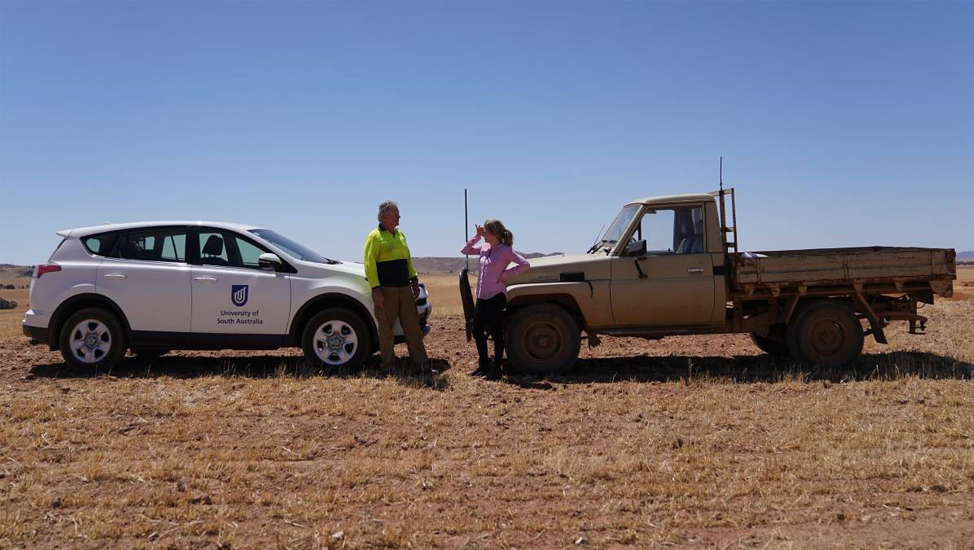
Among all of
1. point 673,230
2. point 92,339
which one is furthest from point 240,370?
point 673,230

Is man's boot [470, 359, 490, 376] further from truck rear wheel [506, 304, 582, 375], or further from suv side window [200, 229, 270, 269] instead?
suv side window [200, 229, 270, 269]

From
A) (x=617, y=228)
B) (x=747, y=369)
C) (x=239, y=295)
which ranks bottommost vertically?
(x=747, y=369)

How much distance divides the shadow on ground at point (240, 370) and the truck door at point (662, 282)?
2.23m

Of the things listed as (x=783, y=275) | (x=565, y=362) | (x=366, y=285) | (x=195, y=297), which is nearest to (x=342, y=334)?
(x=366, y=285)

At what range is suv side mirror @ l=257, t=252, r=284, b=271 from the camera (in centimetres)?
879

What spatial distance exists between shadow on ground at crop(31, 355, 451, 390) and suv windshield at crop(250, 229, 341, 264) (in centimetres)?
127

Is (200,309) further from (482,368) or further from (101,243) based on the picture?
(482,368)

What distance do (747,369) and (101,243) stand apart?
7733 mm

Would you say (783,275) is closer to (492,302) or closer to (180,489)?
(492,302)

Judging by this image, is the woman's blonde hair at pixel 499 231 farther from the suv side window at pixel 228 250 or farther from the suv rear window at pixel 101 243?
the suv rear window at pixel 101 243

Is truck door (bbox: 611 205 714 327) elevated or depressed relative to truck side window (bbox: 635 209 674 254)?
depressed

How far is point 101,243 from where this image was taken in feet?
29.8

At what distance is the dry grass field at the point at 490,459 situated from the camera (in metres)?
4.16

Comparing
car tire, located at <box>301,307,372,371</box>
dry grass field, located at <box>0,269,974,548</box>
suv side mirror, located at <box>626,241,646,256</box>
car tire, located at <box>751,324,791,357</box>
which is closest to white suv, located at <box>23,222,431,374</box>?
car tire, located at <box>301,307,372,371</box>
